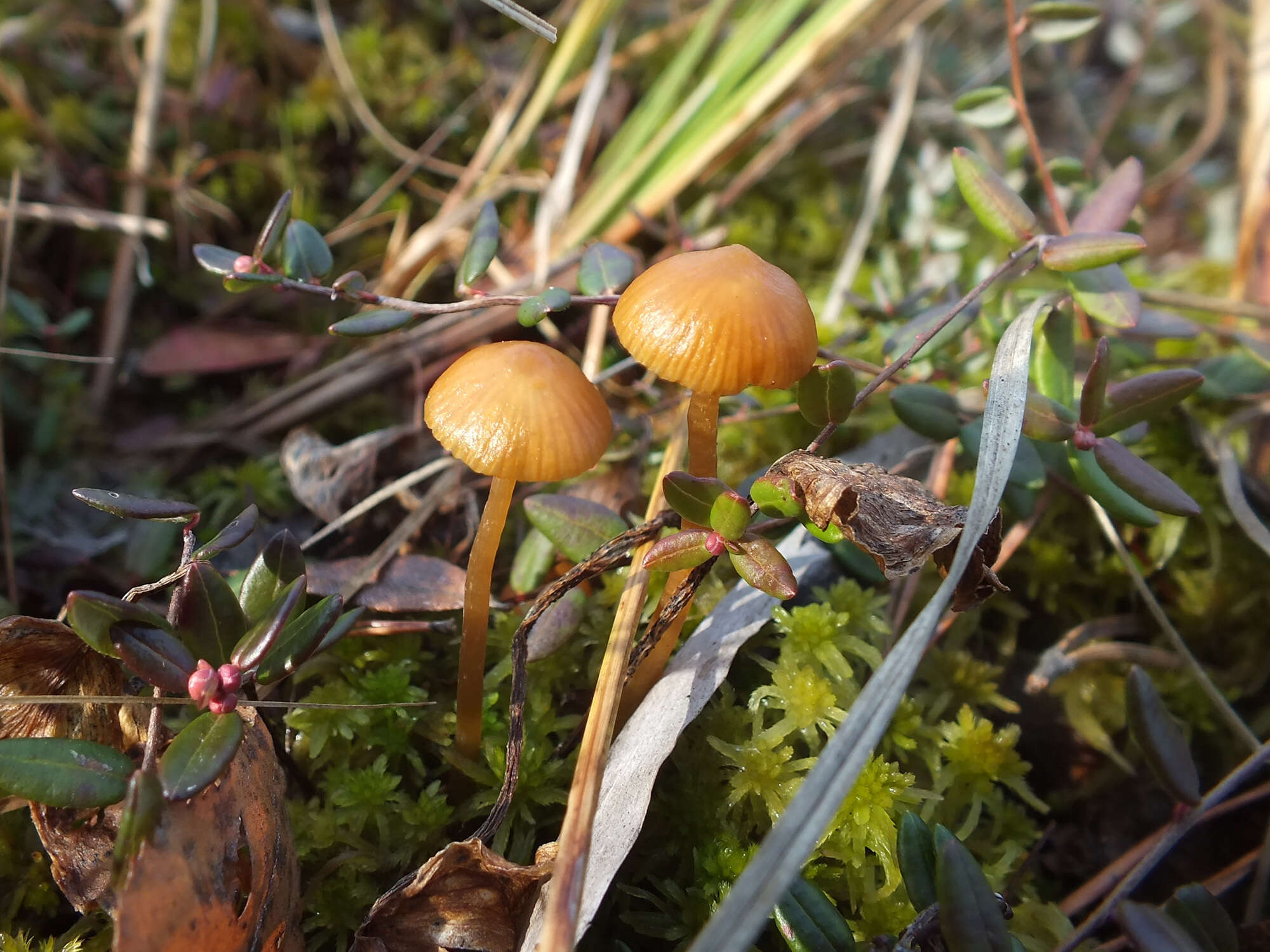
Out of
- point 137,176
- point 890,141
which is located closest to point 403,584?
point 137,176

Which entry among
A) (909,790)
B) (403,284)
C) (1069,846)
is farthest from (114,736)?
(1069,846)

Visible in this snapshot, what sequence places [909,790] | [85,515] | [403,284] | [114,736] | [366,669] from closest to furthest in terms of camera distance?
1. [114,736]
2. [909,790]
3. [366,669]
4. [85,515]
5. [403,284]

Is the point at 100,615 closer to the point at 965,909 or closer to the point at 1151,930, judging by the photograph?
the point at 965,909

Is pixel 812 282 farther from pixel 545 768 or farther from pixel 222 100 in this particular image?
pixel 222 100

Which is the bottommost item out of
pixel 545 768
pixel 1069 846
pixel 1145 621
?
pixel 545 768

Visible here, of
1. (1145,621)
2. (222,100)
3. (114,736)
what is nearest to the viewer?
(114,736)

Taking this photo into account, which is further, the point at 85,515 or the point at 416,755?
the point at 85,515

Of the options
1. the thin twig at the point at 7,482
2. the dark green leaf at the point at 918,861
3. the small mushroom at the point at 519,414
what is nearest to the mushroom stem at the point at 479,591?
the small mushroom at the point at 519,414
